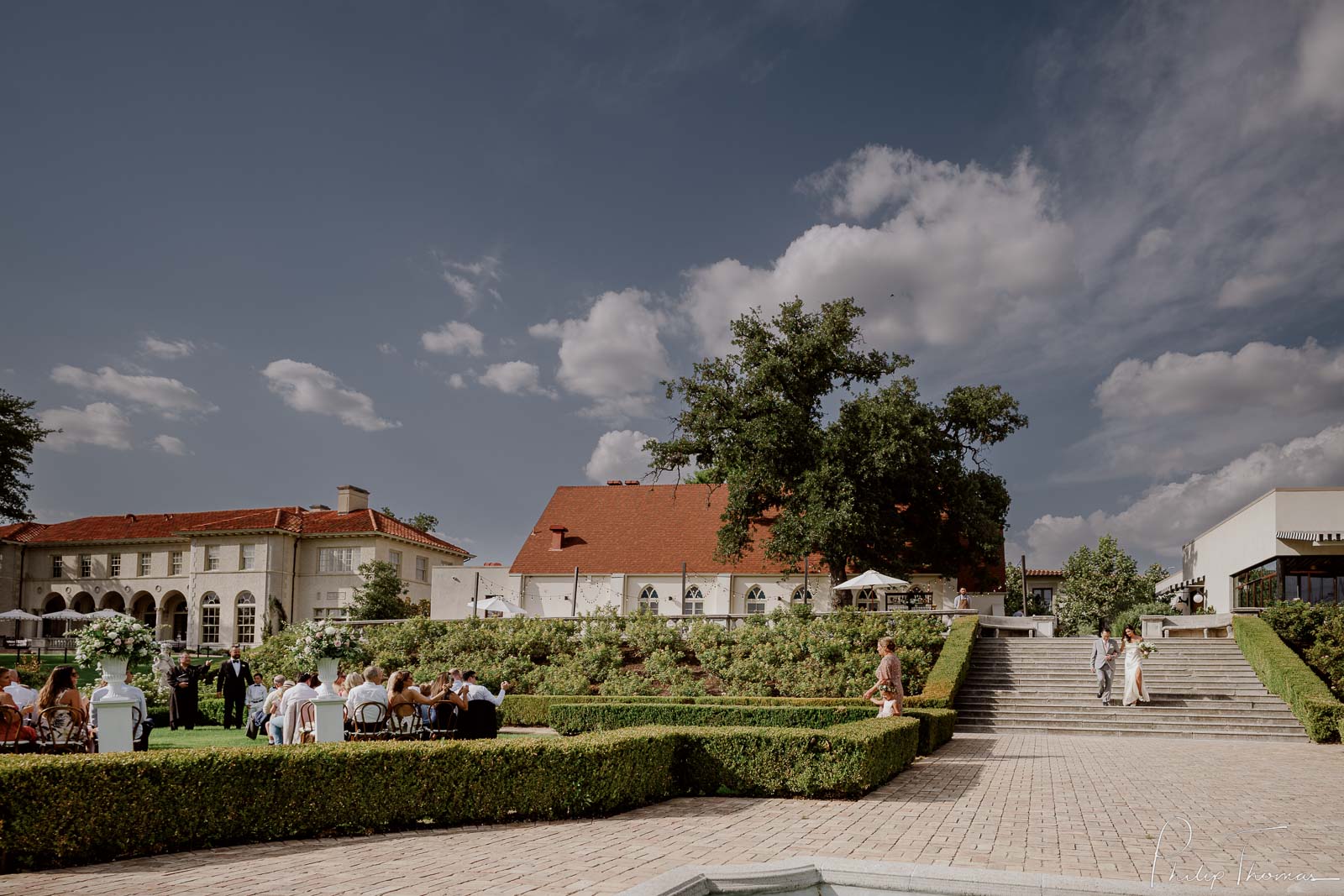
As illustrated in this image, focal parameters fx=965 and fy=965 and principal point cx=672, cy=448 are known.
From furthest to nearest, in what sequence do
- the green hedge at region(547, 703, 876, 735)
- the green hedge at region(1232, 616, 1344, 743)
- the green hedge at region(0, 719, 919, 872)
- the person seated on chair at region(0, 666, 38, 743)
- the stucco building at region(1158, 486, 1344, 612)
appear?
the stucco building at region(1158, 486, 1344, 612)
the green hedge at region(547, 703, 876, 735)
the green hedge at region(1232, 616, 1344, 743)
the person seated on chair at region(0, 666, 38, 743)
the green hedge at region(0, 719, 919, 872)

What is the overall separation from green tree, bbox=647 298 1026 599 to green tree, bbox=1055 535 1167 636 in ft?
33.9

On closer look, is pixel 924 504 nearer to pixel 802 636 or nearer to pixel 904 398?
pixel 904 398

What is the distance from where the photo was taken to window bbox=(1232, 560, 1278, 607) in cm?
3216

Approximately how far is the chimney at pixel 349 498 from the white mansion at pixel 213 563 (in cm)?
5

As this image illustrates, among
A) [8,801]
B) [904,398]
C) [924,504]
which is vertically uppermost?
[904,398]

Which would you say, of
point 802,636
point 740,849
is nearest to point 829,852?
point 740,849

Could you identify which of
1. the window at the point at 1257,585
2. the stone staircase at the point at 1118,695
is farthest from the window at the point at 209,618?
the window at the point at 1257,585

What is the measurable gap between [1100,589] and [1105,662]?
76.4 feet

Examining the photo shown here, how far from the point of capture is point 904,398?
35.8 meters

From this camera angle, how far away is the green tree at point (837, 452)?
3497 cm

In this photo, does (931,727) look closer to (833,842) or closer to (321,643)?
(833,842)

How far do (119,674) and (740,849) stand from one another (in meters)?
9.76

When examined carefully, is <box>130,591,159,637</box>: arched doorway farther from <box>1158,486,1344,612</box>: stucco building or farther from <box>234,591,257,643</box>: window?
<box>1158,486,1344,612</box>: stucco building

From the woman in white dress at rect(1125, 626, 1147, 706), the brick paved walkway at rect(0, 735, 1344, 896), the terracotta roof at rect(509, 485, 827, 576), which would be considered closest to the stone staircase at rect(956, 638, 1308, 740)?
the woman in white dress at rect(1125, 626, 1147, 706)
